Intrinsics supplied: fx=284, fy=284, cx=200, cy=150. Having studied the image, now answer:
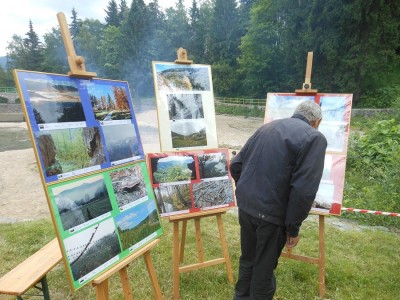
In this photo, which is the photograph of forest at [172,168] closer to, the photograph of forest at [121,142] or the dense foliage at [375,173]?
the photograph of forest at [121,142]

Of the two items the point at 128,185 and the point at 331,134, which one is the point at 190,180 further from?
the point at 331,134

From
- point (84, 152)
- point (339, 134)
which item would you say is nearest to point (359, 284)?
point (339, 134)

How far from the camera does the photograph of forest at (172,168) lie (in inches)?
111

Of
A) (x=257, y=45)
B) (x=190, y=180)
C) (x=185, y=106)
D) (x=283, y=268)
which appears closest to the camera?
(x=190, y=180)

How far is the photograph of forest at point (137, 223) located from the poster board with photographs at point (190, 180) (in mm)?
335

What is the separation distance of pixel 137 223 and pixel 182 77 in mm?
1601

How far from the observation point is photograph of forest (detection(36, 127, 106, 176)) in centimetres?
177

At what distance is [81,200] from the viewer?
75.1 inches

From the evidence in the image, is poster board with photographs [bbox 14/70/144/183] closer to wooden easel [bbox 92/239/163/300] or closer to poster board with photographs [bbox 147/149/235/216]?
poster board with photographs [bbox 147/149/235/216]

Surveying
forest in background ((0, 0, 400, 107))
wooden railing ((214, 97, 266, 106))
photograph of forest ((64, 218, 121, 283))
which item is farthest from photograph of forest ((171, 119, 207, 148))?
wooden railing ((214, 97, 266, 106))

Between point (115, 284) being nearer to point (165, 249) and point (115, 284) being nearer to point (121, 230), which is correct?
point (165, 249)

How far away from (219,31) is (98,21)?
2905 centimetres

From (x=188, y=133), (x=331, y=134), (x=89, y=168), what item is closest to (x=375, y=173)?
(x=331, y=134)

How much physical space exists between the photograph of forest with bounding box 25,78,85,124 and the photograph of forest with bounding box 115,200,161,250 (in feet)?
2.66
